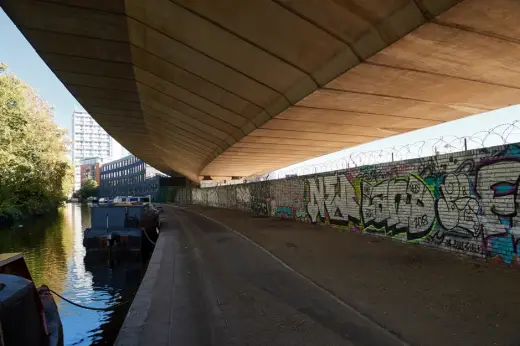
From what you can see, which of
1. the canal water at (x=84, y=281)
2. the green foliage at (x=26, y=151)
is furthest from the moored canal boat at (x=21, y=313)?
the green foliage at (x=26, y=151)

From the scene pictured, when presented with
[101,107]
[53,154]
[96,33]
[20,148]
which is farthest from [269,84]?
[53,154]

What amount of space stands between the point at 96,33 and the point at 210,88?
395 centimetres

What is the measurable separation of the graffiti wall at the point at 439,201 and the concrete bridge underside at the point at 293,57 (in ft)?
6.34

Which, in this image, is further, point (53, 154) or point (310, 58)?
point (53, 154)

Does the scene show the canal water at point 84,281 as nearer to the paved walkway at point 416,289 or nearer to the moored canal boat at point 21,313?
the moored canal boat at point 21,313

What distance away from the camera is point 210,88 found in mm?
12594

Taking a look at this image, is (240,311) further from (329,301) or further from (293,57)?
(293,57)

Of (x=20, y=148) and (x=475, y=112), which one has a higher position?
(x=20, y=148)

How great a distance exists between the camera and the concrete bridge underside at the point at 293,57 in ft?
20.7

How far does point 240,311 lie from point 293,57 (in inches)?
236

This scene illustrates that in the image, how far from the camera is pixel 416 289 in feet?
20.2

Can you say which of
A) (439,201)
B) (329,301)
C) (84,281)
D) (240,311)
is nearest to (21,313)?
(240,311)

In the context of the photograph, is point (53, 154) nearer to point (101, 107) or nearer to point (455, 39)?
point (101, 107)

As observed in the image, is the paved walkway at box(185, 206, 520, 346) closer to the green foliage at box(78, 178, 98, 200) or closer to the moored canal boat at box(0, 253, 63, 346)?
the moored canal boat at box(0, 253, 63, 346)
